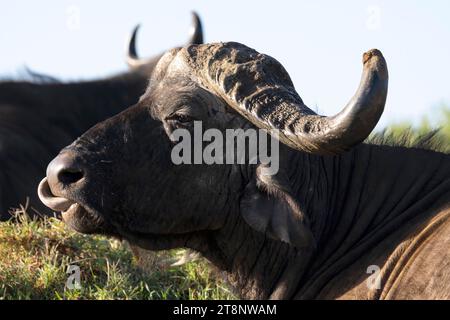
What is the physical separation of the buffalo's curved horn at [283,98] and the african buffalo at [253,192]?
10 mm

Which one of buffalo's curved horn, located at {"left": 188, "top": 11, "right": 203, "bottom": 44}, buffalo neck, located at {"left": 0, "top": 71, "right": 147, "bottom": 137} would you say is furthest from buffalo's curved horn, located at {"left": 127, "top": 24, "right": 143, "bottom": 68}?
buffalo neck, located at {"left": 0, "top": 71, "right": 147, "bottom": 137}

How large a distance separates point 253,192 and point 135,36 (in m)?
7.50

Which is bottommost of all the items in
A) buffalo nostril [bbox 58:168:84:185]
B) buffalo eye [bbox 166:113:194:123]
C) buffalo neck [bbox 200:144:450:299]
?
buffalo neck [bbox 200:144:450:299]

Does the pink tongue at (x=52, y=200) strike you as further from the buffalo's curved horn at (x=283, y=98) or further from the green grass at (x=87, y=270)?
the buffalo's curved horn at (x=283, y=98)

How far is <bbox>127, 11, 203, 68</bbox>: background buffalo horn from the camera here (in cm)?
1341

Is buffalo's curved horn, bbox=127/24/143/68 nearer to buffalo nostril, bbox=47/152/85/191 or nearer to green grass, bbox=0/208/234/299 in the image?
green grass, bbox=0/208/234/299

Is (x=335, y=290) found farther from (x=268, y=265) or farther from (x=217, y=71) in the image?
(x=217, y=71)

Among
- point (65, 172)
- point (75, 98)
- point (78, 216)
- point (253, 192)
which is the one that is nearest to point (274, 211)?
point (253, 192)

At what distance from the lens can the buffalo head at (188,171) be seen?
23.1ft

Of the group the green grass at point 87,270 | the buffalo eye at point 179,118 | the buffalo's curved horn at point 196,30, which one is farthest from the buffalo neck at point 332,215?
the buffalo's curved horn at point 196,30

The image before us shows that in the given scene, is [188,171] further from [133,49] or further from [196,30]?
[196,30]

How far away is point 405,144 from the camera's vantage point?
7691mm
